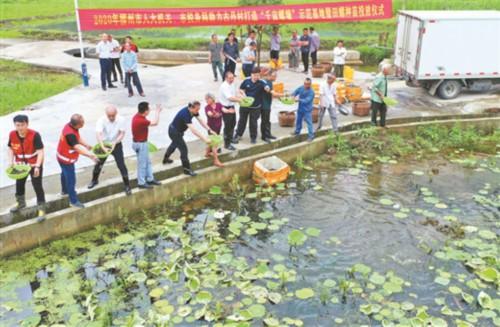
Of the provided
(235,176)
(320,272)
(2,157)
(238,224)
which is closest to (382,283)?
(320,272)

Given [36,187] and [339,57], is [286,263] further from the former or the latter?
[339,57]

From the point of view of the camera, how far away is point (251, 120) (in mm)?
11500

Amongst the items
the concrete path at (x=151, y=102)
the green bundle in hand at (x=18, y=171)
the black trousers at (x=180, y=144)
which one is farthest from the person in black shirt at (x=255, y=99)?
the green bundle in hand at (x=18, y=171)

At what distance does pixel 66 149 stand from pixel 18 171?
761 millimetres

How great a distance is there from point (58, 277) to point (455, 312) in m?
5.39

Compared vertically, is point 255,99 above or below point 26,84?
above

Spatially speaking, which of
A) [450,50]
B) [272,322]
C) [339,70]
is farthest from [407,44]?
[272,322]

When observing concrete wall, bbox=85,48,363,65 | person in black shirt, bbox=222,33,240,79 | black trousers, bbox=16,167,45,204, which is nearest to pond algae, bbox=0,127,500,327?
black trousers, bbox=16,167,45,204

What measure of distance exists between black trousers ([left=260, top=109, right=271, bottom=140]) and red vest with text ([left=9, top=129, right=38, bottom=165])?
492cm

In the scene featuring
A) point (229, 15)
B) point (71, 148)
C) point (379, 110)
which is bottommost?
point (379, 110)

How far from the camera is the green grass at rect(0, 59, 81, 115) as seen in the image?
14828 millimetres

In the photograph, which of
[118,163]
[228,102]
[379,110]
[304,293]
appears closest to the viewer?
[304,293]

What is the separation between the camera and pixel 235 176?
10570mm

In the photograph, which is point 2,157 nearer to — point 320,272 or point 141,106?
point 141,106
